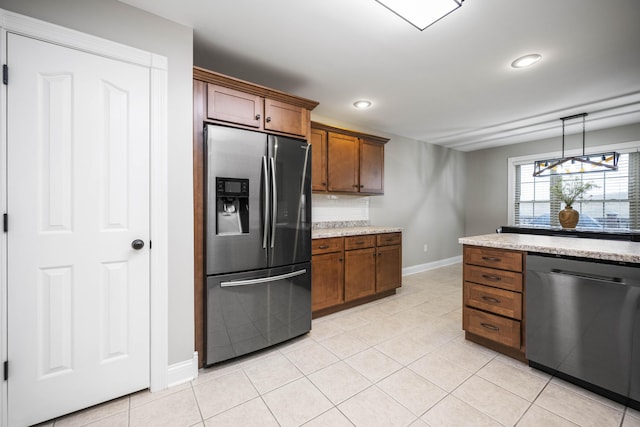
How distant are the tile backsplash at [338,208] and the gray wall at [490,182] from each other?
3.20m

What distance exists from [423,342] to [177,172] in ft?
8.29

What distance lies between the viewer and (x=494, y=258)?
2156mm

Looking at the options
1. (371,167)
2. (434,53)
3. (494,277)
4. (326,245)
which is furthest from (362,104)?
(494,277)

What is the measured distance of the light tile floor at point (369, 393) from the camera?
1508mm

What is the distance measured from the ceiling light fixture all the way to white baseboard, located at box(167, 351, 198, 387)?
263 cm

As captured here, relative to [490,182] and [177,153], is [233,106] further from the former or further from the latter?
[490,182]

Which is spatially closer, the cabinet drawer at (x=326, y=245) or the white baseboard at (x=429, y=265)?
the cabinet drawer at (x=326, y=245)

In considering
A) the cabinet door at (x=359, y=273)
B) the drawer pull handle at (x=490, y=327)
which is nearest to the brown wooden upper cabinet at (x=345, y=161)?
the cabinet door at (x=359, y=273)

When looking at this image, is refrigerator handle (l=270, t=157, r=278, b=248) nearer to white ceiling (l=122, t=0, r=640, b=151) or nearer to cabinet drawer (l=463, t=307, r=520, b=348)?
white ceiling (l=122, t=0, r=640, b=151)

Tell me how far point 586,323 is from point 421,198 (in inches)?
143

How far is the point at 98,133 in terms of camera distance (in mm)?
1572

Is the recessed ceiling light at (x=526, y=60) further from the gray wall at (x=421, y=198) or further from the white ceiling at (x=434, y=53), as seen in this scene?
the gray wall at (x=421, y=198)

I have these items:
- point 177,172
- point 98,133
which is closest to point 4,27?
point 98,133

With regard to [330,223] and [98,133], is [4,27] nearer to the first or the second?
[98,133]
